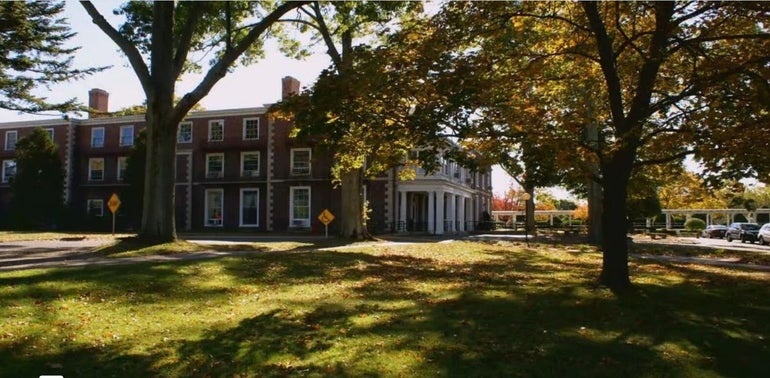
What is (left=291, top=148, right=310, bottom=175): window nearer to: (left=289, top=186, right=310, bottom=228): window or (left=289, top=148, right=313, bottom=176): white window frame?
(left=289, top=148, right=313, bottom=176): white window frame

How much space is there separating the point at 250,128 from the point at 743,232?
35137 mm

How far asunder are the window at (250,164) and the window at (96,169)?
488 inches

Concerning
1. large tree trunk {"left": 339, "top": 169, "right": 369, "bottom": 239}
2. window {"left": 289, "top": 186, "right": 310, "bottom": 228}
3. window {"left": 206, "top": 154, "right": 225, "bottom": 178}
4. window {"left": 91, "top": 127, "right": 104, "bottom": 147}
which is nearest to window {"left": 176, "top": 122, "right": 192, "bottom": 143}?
window {"left": 206, "top": 154, "right": 225, "bottom": 178}

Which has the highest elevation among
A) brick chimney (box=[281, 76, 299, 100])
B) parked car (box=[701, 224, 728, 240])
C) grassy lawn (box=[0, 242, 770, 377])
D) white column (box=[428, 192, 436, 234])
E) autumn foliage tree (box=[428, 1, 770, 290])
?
brick chimney (box=[281, 76, 299, 100])

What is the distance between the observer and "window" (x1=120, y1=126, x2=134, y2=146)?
151 ft

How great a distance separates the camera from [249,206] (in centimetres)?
4253

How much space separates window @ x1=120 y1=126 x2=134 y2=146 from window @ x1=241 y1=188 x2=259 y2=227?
10576 mm

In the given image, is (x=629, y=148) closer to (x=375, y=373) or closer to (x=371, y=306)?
(x=371, y=306)

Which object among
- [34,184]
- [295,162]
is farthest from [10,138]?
[295,162]

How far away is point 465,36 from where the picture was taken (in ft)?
39.5

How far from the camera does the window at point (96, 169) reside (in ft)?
153

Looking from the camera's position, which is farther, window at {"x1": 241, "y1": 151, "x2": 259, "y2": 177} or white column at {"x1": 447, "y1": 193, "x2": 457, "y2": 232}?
white column at {"x1": 447, "y1": 193, "x2": 457, "y2": 232}

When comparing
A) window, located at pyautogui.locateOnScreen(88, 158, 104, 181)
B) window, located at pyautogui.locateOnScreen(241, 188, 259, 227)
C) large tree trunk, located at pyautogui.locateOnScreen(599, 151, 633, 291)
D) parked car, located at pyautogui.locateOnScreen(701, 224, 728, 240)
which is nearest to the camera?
large tree trunk, located at pyautogui.locateOnScreen(599, 151, 633, 291)

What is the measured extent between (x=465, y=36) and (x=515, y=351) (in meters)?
7.01
